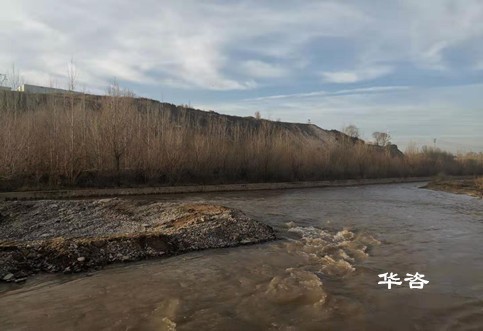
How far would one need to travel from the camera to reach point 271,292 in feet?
25.2

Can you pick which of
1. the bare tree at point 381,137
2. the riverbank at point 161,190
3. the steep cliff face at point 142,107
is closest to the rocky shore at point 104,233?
the riverbank at point 161,190

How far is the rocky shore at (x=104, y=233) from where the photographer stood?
29.3ft

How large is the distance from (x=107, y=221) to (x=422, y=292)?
10.2 m

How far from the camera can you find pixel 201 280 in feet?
27.7

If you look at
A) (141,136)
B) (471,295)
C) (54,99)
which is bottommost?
(471,295)

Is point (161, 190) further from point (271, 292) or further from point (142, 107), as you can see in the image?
point (271, 292)

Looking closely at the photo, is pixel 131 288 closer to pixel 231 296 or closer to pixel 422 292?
pixel 231 296

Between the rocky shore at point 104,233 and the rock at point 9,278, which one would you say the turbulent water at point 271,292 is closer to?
the rock at point 9,278

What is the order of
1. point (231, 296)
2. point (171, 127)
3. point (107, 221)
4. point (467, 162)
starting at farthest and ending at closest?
point (467, 162) < point (171, 127) < point (107, 221) < point (231, 296)

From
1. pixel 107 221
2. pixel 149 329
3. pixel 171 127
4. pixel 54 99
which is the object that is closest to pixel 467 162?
pixel 171 127

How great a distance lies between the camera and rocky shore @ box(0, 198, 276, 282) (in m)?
8.93

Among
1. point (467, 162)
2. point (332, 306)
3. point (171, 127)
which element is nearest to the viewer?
point (332, 306)

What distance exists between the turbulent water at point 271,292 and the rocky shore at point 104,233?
0.50 metres

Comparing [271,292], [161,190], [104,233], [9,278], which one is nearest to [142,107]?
[161,190]
